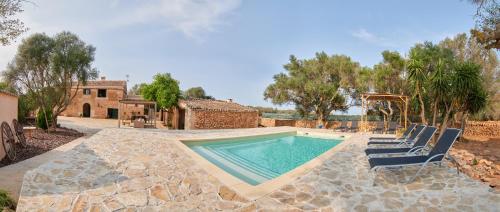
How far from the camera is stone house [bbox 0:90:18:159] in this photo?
8.90m

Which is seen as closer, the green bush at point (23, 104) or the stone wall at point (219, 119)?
the green bush at point (23, 104)

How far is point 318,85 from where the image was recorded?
25.6m

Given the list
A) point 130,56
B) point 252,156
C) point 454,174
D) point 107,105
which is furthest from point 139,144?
point 107,105

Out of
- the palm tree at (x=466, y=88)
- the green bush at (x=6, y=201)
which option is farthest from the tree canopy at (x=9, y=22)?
the palm tree at (x=466, y=88)

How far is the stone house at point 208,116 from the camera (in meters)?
21.7

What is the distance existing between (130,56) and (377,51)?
733 inches

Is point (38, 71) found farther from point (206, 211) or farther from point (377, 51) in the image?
point (377, 51)

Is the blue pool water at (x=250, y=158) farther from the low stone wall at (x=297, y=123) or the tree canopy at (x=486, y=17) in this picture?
the low stone wall at (x=297, y=123)

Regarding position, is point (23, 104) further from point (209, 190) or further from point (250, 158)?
point (209, 190)

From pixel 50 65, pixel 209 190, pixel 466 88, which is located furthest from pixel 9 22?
pixel 466 88

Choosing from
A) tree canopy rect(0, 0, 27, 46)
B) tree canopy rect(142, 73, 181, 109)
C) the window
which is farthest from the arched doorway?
tree canopy rect(0, 0, 27, 46)

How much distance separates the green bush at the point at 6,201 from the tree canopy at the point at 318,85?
75.6ft

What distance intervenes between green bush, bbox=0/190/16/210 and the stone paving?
0.27 metres

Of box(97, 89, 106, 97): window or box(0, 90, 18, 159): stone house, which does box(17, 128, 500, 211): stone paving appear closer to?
box(0, 90, 18, 159): stone house
